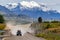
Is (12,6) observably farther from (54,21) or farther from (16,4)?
(54,21)

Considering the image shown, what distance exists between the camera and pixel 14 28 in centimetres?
1761

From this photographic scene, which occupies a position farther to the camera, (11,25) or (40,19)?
(11,25)

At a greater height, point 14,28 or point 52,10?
point 52,10

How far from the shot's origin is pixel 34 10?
18.0 meters

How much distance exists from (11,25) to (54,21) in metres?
3.80

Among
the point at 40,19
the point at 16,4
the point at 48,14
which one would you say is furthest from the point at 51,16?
the point at 16,4

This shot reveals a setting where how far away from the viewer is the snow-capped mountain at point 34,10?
1761 centimetres

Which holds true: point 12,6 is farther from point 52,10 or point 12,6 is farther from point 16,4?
point 52,10

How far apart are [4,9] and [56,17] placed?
14.4 feet

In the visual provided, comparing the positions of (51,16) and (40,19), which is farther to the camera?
(51,16)

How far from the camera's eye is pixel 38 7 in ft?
58.6

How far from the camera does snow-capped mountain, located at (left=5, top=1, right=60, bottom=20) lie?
17.6 metres

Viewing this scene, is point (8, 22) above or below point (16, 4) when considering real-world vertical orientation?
below

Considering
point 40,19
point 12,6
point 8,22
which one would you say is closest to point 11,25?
point 8,22
